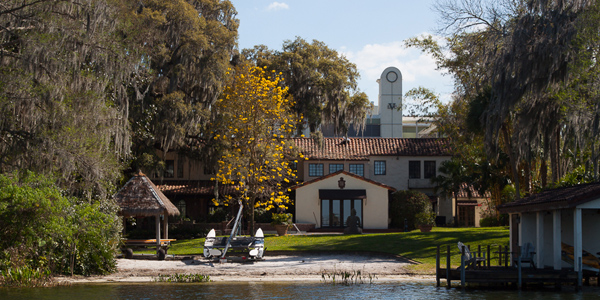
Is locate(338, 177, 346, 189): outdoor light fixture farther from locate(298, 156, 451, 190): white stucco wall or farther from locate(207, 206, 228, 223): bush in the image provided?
locate(207, 206, 228, 223): bush

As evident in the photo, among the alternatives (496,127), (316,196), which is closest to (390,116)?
Answer: (316,196)

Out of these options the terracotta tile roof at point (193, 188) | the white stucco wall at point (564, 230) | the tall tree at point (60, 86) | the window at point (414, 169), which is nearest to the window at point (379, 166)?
the window at point (414, 169)

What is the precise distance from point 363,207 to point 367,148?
26.3ft

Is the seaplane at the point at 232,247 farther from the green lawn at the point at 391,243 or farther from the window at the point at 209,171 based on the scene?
the window at the point at 209,171

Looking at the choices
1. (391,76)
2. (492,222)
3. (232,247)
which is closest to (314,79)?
(492,222)

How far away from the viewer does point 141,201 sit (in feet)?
97.5

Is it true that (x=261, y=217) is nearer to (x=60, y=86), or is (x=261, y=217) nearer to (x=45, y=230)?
(x=60, y=86)

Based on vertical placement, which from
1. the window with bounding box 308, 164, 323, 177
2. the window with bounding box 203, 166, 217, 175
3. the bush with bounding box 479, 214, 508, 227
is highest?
the window with bounding box 308, 164, 323, 177

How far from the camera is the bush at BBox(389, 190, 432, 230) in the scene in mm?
41062

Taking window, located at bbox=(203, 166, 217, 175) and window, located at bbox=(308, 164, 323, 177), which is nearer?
window, located at bbox=(203, 166, 217, 175)

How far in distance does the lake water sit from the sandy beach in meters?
1.64

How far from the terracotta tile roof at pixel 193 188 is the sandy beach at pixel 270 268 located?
15.7 m

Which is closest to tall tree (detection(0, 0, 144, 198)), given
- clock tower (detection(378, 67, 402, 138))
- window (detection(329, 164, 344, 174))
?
window (detection(329, 164, 344, 174))

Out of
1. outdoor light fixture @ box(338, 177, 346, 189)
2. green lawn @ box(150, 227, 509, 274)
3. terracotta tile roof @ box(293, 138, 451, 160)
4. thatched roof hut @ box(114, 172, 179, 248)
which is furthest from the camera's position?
terracotta tile roof @ box(293, 138, 451, 160)
